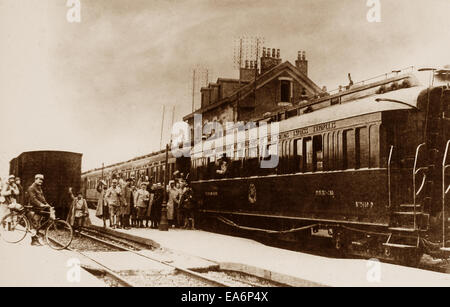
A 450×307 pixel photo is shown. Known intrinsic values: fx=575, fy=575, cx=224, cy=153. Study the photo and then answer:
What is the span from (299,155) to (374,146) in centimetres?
294

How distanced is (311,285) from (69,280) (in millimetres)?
3714

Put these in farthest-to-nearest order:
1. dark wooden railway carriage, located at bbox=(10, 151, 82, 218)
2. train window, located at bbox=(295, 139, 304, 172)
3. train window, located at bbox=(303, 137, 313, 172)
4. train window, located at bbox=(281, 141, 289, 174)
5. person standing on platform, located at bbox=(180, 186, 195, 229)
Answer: dark wooden railway carriage, located at bbox=(10, 151, 82, 218) → person standing on platform, located at bbox=(180, 186, 195, 229) → train window, located at bbox=(281, 141, 289, 174) → train window, located at bbox=(295, 139, 304, 172) → train window, located at bbox=(303, 137, 313, 172)

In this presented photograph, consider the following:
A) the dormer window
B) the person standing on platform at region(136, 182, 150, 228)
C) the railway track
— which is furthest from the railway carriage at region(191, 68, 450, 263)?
the dormer window

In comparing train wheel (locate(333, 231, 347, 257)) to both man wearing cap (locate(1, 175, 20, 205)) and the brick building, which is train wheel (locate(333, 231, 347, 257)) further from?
the brick building

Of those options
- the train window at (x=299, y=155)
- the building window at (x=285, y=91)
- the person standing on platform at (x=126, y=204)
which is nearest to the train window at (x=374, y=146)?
the train window at (x=299, y=155)

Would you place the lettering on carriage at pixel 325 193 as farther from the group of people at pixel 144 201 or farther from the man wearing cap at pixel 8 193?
the group of people at pixel 144 201

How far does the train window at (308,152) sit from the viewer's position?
13.5 metres

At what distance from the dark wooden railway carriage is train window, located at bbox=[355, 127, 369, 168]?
12881 mm

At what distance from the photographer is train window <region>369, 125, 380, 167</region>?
11242 mm

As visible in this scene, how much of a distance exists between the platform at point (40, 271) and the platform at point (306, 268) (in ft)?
9.99

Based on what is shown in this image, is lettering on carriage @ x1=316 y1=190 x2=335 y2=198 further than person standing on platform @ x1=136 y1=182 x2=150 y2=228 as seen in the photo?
No

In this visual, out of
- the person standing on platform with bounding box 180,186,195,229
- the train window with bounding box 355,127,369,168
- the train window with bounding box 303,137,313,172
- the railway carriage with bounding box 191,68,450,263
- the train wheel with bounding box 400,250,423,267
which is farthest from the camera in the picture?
the person standing on platform with bounding box 180,186,195,229
